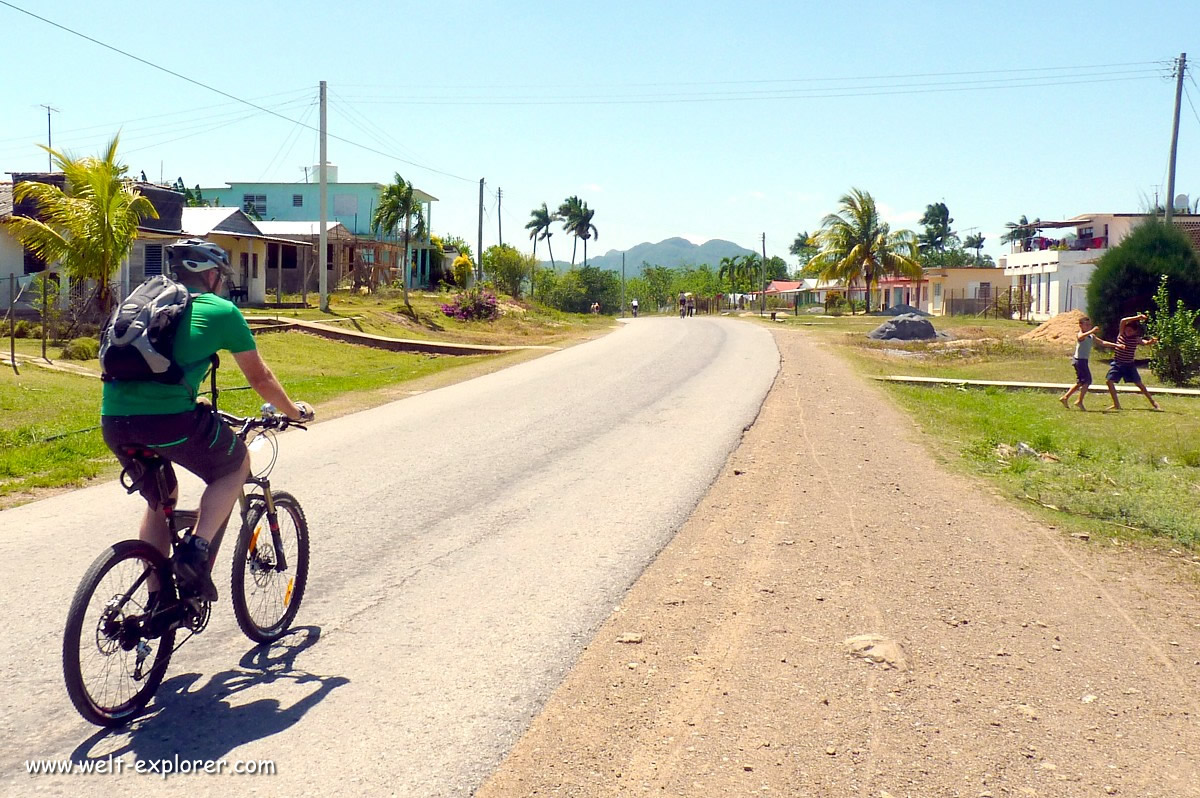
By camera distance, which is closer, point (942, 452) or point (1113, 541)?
point (1113, 541)

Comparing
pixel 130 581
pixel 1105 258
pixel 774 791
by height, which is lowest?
pixel 774 791

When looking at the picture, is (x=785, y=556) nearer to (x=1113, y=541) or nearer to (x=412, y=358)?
(x=1113, y=541)

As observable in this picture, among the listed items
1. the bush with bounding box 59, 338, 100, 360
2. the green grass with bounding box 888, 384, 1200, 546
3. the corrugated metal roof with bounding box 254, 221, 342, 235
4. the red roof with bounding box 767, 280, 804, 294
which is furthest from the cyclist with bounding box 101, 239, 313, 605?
the red roof with bounding box 767, 280, 804, 294

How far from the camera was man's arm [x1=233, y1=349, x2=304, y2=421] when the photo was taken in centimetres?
438

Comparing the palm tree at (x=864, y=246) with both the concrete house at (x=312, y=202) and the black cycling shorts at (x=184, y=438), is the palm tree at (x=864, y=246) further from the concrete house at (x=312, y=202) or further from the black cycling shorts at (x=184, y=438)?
the black cycling shorts at (x=184, y=438)

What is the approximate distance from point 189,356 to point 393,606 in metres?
2.11

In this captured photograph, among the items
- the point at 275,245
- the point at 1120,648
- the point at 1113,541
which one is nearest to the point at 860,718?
the point at 1120,648

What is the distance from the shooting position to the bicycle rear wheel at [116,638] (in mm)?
3906

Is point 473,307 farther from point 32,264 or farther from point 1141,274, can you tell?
point 1141,274

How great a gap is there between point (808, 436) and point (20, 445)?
9.02 m

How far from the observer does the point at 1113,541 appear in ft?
26.9

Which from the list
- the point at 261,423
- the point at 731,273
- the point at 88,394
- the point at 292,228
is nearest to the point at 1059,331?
the point at 88,394

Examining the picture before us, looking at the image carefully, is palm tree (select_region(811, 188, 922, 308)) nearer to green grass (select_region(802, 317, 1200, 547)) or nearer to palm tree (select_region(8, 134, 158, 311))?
green grass (select_region(802, 317, 1200, 547))

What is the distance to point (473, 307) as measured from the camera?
42312 mm
